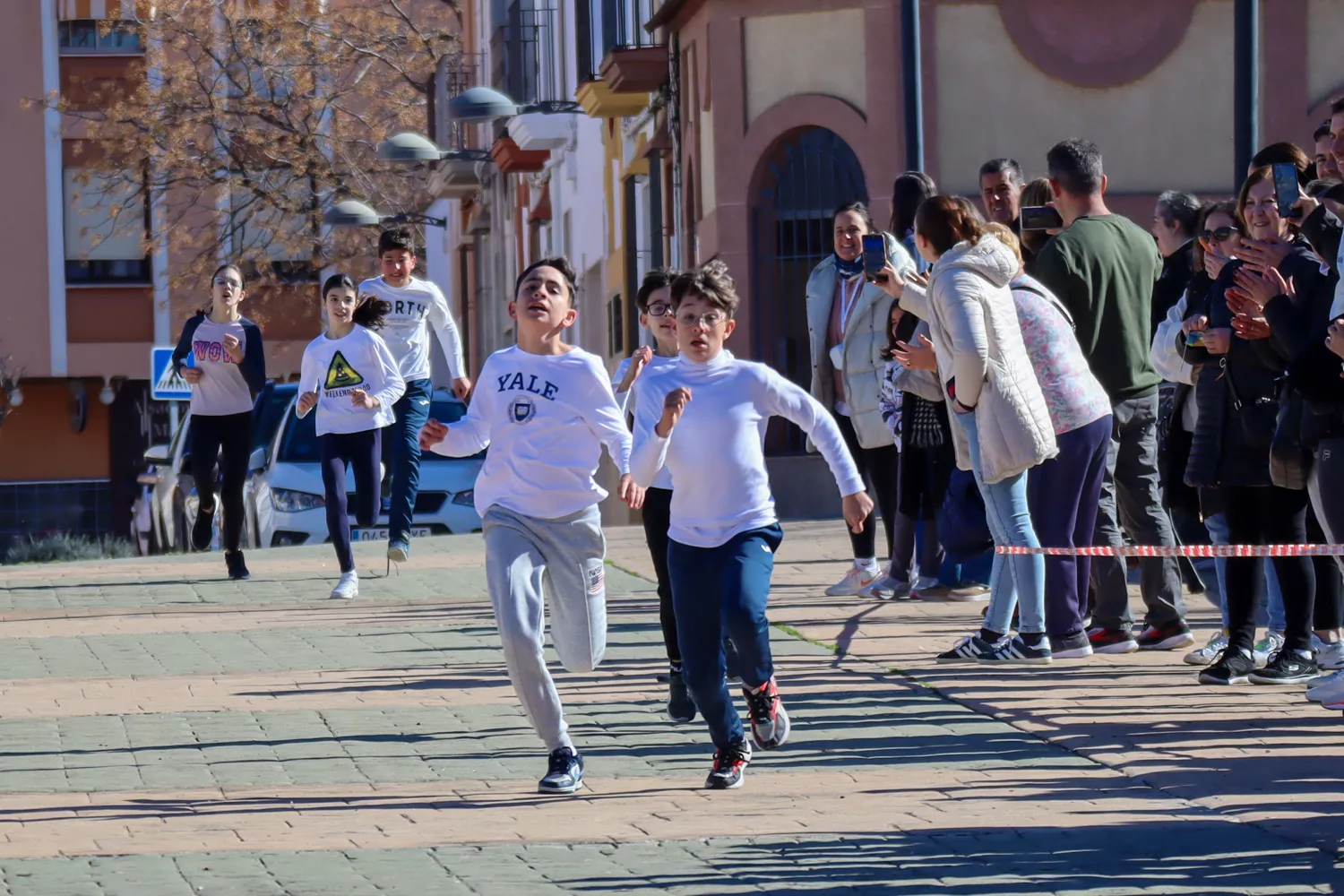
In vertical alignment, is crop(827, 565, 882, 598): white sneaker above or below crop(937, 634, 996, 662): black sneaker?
above

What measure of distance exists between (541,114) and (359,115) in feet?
33.9

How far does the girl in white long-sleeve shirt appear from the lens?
567 inches

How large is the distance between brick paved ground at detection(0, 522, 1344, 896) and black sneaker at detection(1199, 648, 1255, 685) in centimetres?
16

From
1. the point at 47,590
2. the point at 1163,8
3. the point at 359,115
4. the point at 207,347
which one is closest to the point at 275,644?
the point at 207,347

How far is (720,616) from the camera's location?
26.0ft

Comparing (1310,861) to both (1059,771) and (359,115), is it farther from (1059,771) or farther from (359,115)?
(359,115)

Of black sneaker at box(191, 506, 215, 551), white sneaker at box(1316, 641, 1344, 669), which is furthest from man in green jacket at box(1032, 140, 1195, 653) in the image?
black sneaker at box(191, 506, 215, 551)

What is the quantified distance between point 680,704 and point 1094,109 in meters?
14.4

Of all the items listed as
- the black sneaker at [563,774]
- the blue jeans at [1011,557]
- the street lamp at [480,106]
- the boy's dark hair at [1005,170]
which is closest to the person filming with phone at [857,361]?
the boy's dark hair at [1005,170]

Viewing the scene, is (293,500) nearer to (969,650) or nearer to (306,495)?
(306,495)

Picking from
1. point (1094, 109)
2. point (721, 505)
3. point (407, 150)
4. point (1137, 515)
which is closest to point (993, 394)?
point (1137, 515)

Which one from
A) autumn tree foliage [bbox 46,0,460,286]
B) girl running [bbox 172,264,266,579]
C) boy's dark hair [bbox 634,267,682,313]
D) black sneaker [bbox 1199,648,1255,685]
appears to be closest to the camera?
black sneaker [bbox 1199,648,1255,685]

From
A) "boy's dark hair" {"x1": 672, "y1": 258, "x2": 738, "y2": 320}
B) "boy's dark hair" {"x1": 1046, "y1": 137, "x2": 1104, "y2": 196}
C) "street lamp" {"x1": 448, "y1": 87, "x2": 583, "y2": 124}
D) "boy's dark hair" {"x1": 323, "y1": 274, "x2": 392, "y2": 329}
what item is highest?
"street lamp" {"x1": 448, "y1": 87, "x2": 583, "y2": 124}

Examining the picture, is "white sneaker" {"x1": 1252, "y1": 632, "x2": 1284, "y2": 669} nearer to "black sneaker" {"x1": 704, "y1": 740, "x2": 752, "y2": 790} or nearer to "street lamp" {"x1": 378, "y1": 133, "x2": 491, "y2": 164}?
"black sneaker" {"x1": 704, "y1": 740, "x2": 752, "y2": 790}
